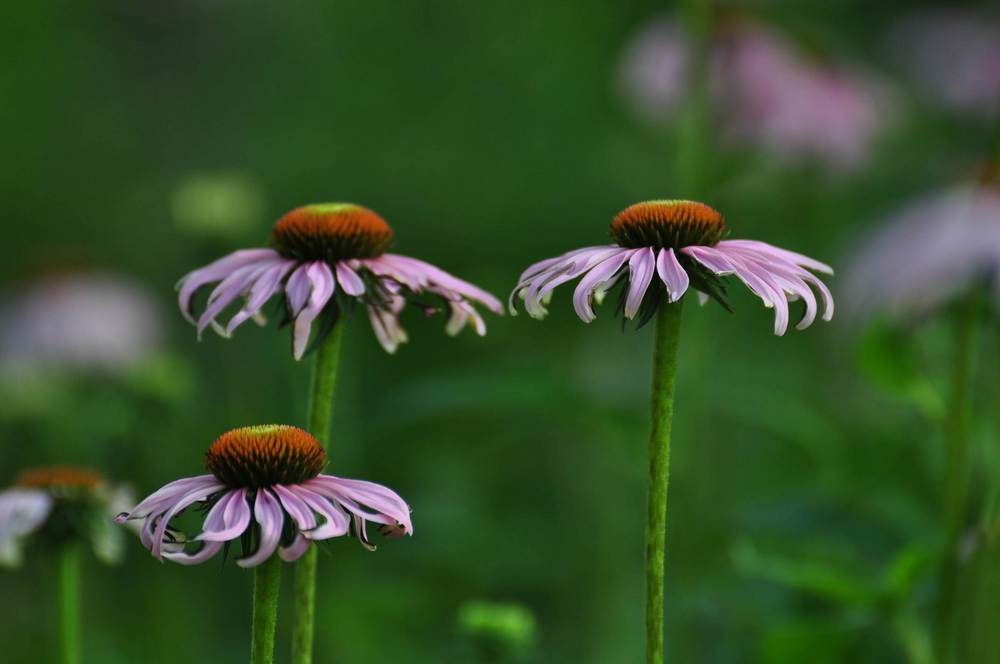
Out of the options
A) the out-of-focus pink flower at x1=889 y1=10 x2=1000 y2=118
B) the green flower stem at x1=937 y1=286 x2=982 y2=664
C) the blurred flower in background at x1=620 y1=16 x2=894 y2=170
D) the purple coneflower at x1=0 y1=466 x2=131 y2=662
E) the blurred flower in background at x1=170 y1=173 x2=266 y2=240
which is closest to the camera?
the purple coneflower at x1=0 y1=466 x2=131 y2=662

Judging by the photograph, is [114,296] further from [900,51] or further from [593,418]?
[900,51]

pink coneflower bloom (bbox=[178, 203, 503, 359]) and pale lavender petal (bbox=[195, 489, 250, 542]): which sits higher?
pink coneflower bloom (bbox=[178, 203, 503, 359])

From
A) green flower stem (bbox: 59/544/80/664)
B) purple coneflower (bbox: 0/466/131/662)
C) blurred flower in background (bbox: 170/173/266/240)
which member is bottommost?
green flower stem (bbox: 59/544/80/664)

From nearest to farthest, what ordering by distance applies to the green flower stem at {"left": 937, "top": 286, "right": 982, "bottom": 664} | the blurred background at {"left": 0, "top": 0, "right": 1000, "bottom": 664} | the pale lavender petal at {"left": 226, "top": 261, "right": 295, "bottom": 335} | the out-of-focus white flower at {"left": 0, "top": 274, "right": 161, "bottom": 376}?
the pale lavender petal at {"left": 226, "top": 261, "right": 295, "bottom": 335}
the green flower stem at {"left": 937, "top": 286, "right": 982, "bottom": 664}
the blurred background at {"left": 0, "top": 0, "right": 1000, "bottom": 664}
the out-of-focus white flower at {"left": 0, "top": 274, "right": 161, "bottom": 376}

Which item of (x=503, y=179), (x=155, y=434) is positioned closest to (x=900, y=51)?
(x=503, y=179)

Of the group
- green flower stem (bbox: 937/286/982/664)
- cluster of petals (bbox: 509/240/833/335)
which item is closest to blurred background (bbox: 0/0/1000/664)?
green flower stem (bbox: 937/286/982/664)

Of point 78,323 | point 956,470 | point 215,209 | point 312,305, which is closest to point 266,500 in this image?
point 312,305

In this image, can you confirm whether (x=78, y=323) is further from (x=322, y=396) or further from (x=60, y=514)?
(x=322, y=396)

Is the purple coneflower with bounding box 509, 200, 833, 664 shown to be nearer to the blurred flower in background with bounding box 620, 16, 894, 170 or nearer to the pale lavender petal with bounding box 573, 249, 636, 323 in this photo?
the pale lavender petal with bounding box 573, 249, 636, 323

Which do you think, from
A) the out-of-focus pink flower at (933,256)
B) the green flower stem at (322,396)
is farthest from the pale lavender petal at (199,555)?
the out-of-focus pink flower at (933,256)
